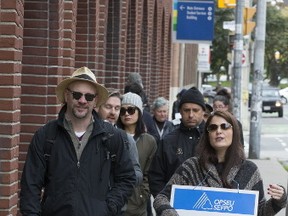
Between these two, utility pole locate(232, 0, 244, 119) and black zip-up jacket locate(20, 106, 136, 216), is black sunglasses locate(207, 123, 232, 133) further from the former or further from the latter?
utility pole locate(232, 0, 244, 119)

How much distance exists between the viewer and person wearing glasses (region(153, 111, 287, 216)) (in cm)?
616

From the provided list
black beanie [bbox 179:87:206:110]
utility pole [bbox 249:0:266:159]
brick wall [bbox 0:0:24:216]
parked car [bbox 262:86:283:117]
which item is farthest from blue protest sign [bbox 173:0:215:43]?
parked car [bbox 262:86:283:117]

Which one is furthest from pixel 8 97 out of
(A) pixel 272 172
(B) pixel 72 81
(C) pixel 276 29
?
→ (C) pixel 276 29

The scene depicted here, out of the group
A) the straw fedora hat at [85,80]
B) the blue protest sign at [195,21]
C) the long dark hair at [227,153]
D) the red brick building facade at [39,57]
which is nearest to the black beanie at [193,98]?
the red brick building facade at [39,57]

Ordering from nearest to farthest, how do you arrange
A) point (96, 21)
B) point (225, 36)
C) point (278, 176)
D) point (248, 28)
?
1. point (96, 21)
2. point (278, 176)
3. point (248, 28)
4. point (225, 36)

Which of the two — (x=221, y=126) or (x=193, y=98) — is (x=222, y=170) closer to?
(x=221, y=126)

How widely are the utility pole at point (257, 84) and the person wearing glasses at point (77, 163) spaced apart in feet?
58.3

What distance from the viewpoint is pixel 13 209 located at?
7469mm

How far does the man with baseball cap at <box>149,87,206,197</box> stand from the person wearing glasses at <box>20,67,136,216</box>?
4.48 ft

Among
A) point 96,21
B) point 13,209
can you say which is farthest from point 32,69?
point 96,21

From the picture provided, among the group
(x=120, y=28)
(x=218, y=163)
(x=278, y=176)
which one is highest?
(x=120, y=28)

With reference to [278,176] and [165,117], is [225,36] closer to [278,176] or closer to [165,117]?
[278,176]

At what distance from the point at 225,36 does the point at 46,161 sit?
58.7 meters

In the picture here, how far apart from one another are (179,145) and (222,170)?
1.53 meters
